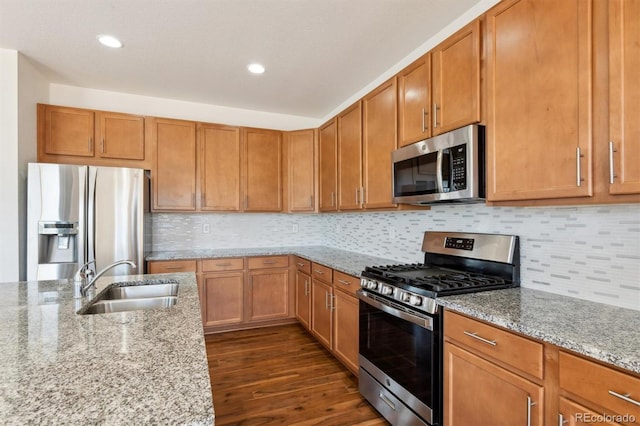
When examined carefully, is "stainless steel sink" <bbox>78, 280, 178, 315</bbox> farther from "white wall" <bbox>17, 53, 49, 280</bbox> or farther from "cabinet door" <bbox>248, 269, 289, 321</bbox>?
"cabinet door" <bbox>248, 269, 289, 321</bbox>

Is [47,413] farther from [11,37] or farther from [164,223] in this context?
[164,223]

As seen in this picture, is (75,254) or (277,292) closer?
(75,254)

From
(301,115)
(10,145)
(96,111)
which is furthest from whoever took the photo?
(301,115)

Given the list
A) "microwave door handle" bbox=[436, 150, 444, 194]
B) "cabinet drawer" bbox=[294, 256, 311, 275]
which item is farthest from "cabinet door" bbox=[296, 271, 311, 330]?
"microwave door handle" bbox=[436, 150, 444, 194]

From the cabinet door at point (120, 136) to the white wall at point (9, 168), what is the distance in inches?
24.8

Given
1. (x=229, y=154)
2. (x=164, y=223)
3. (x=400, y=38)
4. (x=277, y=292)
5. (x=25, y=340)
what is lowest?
(x=277, y=292)

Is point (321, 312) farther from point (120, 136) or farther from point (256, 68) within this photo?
point (120, 136)

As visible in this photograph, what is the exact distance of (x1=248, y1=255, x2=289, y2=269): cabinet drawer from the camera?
11.8 feet

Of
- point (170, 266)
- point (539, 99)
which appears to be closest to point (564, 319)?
point (539, 99)

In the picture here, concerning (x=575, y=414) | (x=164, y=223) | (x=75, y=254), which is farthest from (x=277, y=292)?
(x=575, y=414)

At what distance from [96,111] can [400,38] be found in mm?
2941

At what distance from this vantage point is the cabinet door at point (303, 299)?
3338mm

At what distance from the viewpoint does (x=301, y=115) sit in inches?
171

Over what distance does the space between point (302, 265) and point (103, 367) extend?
2.69 metres
